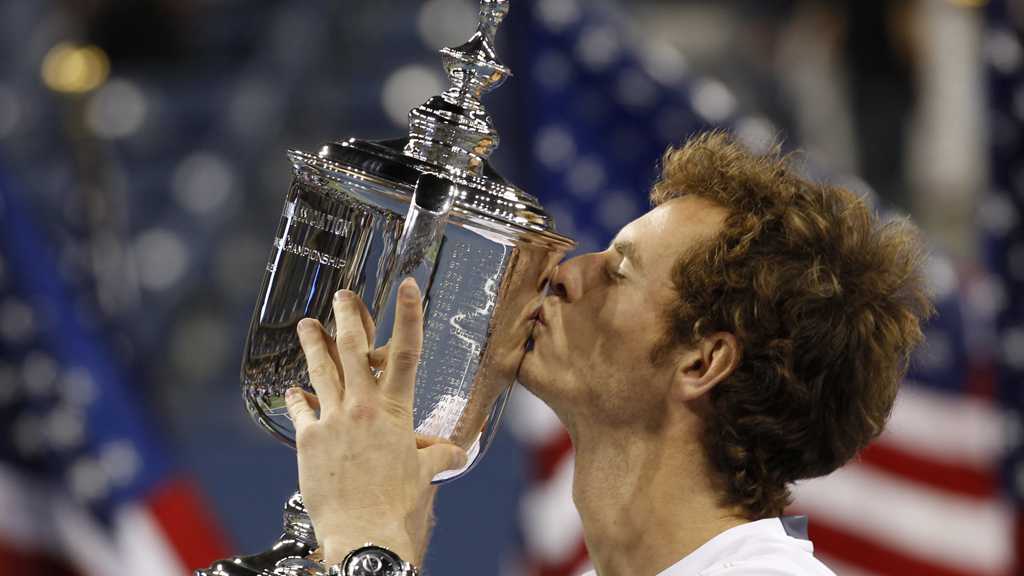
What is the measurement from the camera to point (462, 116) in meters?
1.51

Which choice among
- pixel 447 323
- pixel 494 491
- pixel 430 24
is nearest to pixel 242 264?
pixel 430 24

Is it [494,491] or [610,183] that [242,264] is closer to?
[494,491]

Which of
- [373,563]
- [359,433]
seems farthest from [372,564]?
[359,433]

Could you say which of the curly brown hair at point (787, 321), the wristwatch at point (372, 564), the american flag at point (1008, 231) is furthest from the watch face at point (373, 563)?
the american flag at point (1008, 231)

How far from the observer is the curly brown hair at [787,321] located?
5.48ft

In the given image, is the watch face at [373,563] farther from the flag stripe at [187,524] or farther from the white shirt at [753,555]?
the flag stripe at [187,524]

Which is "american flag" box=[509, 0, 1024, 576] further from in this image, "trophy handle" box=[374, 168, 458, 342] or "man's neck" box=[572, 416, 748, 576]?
"trophy handle" box=[374, 168, 458, 342]

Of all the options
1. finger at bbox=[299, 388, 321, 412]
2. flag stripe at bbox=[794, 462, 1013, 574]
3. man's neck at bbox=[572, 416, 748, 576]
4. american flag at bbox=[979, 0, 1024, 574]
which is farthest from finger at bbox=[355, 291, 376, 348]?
flag stripe at bbox=[794, 462, 1013, 574]

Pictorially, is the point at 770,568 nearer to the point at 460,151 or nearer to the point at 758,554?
the point at 758,554

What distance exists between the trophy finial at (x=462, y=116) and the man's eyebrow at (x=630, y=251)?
1.01 ft

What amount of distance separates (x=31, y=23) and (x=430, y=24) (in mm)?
2252

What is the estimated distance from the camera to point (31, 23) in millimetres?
6168

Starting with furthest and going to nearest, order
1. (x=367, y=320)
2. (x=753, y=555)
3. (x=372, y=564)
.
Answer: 1. (x=753, y=555)
2. (x=367, y=320)
3. (x=372, y=564)

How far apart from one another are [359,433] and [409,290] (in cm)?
19
